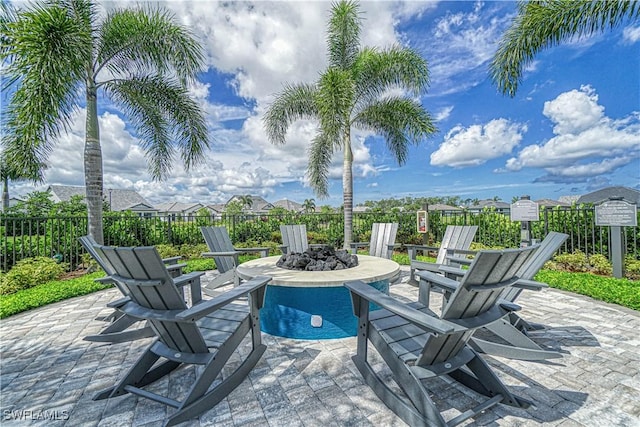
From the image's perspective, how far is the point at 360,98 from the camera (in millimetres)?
8031

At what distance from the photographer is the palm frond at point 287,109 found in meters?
8.34

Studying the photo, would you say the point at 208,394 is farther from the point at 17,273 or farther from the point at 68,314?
the point at 17,273

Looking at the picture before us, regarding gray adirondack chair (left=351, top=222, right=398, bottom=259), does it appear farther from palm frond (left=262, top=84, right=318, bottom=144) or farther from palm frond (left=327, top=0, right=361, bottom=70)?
palm frond (left=327, top=0, right=361, bottom=70)

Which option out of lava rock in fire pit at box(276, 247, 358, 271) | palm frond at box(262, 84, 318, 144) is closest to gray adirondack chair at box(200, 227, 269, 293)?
lava rock in fire pit at box(276, 247, 358, 271)

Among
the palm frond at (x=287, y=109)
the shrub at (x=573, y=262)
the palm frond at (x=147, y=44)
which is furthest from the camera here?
the palm frond at (x=287, y=109)

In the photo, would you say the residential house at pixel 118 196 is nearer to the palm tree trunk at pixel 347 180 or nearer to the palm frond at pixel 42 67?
the palm frond at pixel 42 67

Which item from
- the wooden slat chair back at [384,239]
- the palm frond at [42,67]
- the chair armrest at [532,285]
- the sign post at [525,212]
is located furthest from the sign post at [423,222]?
the palm frond at [42,67]

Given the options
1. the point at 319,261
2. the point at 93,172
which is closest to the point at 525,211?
the point at 319,261

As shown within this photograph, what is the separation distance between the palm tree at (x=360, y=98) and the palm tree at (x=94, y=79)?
275cm

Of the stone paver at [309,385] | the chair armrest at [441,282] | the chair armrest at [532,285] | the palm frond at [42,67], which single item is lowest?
the stone paver at [309,385]

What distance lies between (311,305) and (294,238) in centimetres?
256

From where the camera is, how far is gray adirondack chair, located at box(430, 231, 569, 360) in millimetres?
2018

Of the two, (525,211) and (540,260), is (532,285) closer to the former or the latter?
(540,260)

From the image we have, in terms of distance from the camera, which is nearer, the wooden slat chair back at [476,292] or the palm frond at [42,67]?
the wooden slat chair back at [476,292]
